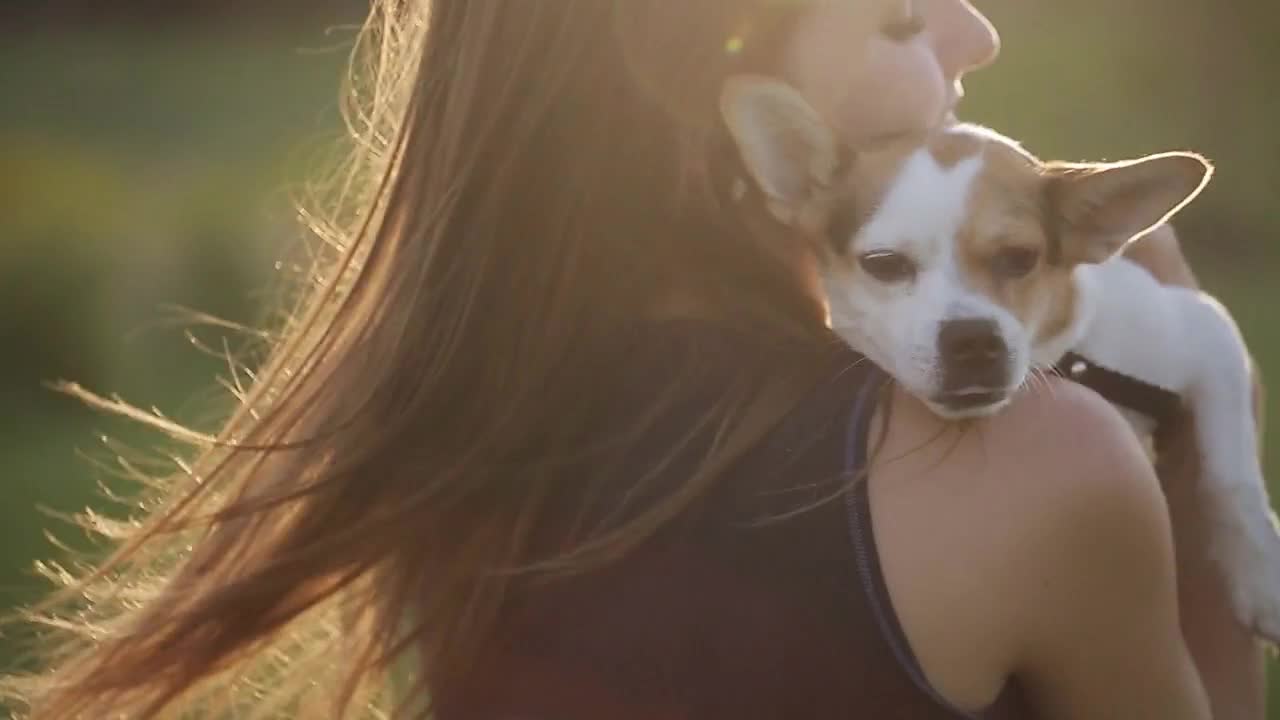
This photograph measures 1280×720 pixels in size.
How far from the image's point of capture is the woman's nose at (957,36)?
6.06 ft

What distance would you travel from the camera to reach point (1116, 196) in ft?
5.88

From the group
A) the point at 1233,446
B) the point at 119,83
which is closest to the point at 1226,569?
the point at 1233,446

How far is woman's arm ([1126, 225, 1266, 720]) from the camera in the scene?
1.75 meters

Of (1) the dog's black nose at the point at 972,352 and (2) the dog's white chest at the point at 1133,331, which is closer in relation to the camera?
(1) the dog's black nose at the point at 972,352

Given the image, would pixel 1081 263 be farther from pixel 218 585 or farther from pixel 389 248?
pixel 218 585

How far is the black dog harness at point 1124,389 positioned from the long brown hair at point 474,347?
0.46 metres

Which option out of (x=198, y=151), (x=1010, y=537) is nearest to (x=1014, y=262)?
(x=1010, y=537)

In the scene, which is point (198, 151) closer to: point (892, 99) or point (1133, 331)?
point (1133, 331)

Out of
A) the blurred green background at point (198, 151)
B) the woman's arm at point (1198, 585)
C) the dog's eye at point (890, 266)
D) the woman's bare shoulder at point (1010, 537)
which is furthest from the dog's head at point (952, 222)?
the blurred green background at point (198, 151)

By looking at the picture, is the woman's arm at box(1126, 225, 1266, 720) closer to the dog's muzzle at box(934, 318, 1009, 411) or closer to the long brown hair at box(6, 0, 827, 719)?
the dog's muzzle at box(934, 318, 1009, 411)

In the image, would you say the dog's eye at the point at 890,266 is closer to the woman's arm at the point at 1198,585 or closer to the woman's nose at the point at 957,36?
the woman's nose at the point at 957,36

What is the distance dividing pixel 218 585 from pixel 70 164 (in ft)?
28.8

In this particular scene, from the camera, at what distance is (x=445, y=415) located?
1481 mm

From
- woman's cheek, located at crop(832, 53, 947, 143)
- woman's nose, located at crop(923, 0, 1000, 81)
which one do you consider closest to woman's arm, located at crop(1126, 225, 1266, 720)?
woman's nose, located at crop(923, 0, 1000, 81)
